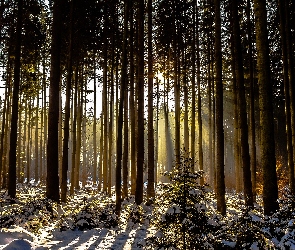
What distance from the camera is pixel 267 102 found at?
7.39 m

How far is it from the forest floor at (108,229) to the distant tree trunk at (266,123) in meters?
0.66

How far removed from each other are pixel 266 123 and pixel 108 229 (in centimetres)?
484

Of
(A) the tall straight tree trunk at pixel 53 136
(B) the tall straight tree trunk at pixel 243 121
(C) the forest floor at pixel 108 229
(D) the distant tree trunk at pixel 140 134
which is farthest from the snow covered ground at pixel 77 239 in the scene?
(B) the tall straight tree trunk at pixel 243 121

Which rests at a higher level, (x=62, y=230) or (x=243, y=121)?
(x=243, y=121)

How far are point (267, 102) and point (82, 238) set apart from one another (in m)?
5.34

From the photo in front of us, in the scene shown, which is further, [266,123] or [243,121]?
[243,121]

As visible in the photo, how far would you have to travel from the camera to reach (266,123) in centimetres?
737

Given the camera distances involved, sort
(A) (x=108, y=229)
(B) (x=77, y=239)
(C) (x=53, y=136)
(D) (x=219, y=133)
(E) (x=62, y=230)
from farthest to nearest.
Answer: (C) (x=53, y=136) → (D) (x=219, y=133) → (A) (x=108, y=229) → (E) (x=62, y=230) → (B) (x=77, y=239)

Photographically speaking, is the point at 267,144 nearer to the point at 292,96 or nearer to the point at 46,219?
the point at 292,96

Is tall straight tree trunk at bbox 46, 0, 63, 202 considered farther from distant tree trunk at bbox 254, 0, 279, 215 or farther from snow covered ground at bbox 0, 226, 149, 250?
distant tree trunk at bbox 254, 0, 279, 215

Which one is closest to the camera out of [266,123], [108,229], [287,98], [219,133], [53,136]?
[266,123]

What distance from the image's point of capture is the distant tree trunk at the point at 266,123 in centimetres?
727

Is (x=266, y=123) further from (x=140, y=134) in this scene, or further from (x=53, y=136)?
(x=53, y=136)

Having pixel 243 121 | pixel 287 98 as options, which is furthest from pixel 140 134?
pixel 287 98
